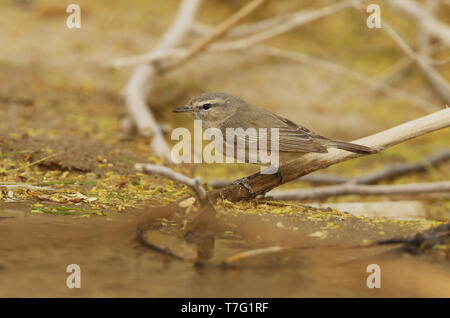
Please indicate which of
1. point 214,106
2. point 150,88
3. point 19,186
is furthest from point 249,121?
point 150,88

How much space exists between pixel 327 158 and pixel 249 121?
718 millimetres

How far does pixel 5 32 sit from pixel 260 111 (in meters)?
6.70

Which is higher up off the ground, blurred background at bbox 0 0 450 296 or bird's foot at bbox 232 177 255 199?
blurred background at bbox 0 0 450 296

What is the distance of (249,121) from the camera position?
444 centimetres

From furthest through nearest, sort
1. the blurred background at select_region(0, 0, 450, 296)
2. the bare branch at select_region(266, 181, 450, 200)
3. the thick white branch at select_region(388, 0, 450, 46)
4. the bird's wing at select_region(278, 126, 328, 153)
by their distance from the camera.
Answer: the thick white branch at select_region(388, 0, 450, 46) < the bare branch at select_region(266, 181, 450, 200) < the blurred background at select_region(0, 0, 450, 296) < the bird's wing at select_region(278, 126, 328, 153)

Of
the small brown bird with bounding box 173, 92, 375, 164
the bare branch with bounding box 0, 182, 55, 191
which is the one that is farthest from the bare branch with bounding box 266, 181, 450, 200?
the bare branch with bounding box 0, 182, 55, 191

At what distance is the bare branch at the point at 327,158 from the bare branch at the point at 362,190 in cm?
119

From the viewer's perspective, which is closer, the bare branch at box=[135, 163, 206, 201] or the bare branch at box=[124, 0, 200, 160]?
the bare branch at box=[135, 163, 206, 201]

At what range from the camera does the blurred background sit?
4637mm

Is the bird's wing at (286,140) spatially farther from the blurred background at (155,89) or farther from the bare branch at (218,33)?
the bare branch at (218,33)

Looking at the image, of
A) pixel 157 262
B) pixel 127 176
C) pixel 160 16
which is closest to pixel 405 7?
pixel 160 16

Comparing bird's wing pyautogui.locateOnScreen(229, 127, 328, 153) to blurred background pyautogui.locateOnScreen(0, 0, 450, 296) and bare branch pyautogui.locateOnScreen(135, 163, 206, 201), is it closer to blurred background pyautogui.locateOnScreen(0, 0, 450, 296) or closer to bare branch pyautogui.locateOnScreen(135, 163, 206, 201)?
blurred background pyautogui.locateOnScreen(0, 0, 450, 296)

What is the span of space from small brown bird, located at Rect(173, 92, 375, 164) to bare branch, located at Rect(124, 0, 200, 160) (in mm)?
1217
